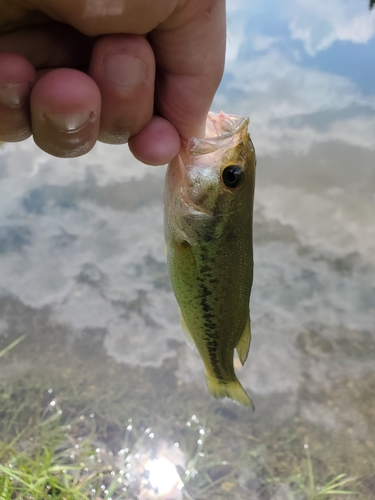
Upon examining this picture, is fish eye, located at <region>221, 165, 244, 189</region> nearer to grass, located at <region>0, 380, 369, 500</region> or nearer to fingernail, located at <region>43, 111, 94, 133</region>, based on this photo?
fingernail, located at <region>43, 111, 94, 133</region>

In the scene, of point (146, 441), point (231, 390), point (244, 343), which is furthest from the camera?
point (146, 441)

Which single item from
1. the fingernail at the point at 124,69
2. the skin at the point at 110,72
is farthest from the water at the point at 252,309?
the fingernail at the point at 124,69

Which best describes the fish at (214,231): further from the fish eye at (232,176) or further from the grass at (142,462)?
the grass at (142,462)

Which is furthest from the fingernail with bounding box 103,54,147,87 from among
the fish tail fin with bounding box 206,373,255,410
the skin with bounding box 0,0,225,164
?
the fish tail fin with bounding box 206,373,255,410

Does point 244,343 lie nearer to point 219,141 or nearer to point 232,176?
point 232,176

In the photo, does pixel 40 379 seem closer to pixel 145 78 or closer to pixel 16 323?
pixel 16 323

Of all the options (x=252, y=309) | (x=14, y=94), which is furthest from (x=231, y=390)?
(x=252, y=309)

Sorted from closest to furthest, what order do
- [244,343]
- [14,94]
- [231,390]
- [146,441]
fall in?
1. [14,94]
2. [244,343]
3. [231,390]
4. [146,441]

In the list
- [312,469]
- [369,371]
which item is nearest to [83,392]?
[312,469]
